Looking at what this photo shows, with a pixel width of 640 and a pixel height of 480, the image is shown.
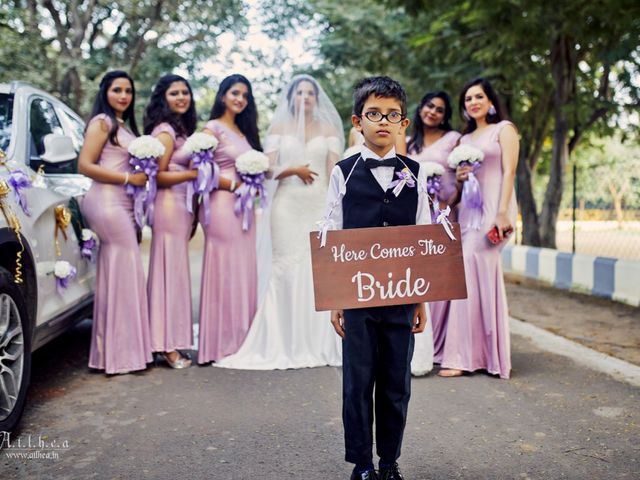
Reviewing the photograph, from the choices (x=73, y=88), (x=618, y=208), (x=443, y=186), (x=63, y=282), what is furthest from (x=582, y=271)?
(x=73, y=88)

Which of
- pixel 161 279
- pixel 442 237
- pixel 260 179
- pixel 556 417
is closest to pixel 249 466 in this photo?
pixel 442 237

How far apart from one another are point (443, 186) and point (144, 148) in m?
2.45

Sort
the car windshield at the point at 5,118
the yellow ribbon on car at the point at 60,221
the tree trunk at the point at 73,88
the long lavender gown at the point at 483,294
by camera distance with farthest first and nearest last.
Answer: the tree trunk at the point at 73,88
the long lavender gown at the point at 483,294
the yellow ribbon on car at the point at 60,221
the car windshield at the point at 5,118

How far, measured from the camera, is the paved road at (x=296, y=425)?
346 cm

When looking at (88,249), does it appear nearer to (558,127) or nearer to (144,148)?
(144,148)

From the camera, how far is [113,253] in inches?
214

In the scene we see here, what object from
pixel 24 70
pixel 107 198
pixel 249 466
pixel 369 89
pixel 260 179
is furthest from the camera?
pixel 24 70

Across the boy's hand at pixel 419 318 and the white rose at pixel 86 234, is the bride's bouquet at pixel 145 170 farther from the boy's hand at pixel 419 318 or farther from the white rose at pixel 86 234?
the boy's hand at pixel 419 318

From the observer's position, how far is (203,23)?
745 inches

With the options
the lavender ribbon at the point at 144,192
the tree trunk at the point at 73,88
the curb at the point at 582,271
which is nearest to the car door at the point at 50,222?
the lavender ribbon at the point at 144,192

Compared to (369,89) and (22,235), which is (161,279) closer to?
(22,235)

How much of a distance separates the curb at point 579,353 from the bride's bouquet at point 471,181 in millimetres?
1485

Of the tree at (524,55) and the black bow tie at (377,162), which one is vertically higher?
the tree at (524,55)

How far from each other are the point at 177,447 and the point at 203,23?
1694cm
